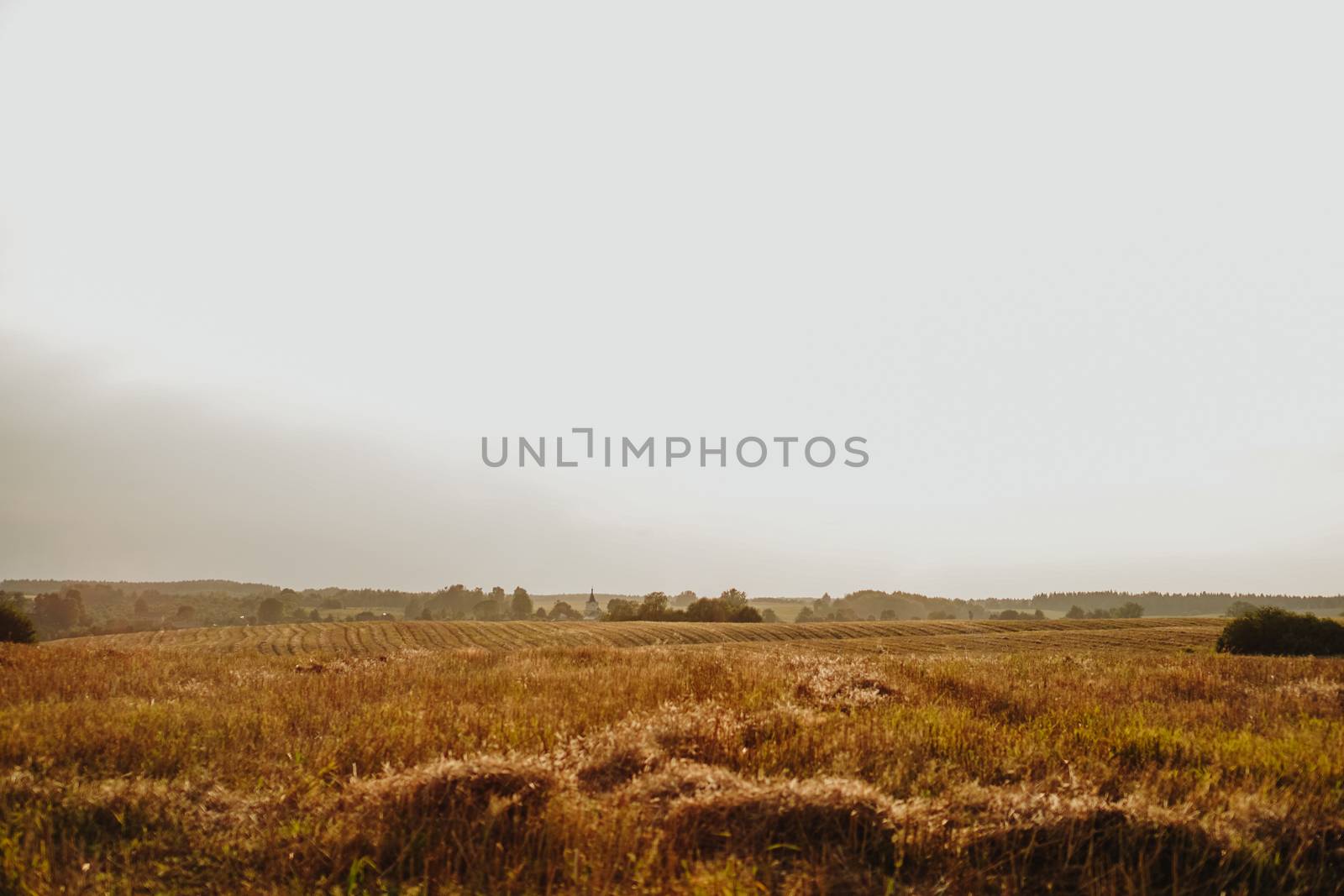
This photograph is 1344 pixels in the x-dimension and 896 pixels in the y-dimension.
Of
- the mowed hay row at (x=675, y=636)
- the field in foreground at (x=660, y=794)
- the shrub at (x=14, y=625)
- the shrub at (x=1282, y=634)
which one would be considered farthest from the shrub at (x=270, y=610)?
the field in foreground at (x=660, y=794)

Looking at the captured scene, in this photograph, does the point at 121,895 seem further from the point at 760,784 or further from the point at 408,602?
the point at 408,602

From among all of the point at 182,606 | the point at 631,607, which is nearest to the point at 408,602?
the point at 182,606

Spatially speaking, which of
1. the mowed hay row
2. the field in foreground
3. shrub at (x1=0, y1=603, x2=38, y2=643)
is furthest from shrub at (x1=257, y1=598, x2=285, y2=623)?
the field in foreground

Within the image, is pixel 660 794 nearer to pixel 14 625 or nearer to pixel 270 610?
pixel 14 625

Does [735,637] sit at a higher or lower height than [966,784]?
lower

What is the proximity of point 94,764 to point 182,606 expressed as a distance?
228 metres

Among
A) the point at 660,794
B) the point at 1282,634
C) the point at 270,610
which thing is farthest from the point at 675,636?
the point at 270,610

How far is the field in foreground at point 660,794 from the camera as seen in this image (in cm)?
416

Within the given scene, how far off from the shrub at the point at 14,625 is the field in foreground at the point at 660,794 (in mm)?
30989

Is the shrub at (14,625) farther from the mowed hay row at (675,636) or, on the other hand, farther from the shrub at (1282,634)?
the shrub at (1282,634)

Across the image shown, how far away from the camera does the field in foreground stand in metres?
4.16

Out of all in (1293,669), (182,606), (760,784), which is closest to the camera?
(760,784)

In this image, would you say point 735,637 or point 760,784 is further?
point 735,637

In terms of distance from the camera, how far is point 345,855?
4312 mm
